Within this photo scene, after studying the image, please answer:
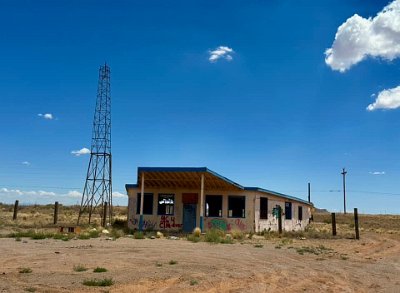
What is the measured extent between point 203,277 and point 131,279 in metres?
1.76

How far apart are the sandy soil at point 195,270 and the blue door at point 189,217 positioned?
39.6 feet

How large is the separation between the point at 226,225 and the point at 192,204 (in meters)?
2.65

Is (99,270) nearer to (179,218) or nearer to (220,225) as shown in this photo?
(220,225)

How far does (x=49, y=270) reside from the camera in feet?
37.6

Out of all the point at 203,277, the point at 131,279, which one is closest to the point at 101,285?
the point at 131,279

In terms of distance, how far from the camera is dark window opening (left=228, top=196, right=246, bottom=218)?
1155 inches

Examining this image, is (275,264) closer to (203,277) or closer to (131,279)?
(203,277)

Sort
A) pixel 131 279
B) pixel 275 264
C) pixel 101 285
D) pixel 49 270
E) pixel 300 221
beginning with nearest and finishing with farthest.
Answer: pixel 101 285 < pixel 131 279 < pixel 49 270 < pixel 275 264 < pixel 300 221

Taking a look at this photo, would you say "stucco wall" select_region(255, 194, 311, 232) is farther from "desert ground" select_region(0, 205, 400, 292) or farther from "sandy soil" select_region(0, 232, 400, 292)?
"sandy soil" select_region(0, 232, 400, 292)

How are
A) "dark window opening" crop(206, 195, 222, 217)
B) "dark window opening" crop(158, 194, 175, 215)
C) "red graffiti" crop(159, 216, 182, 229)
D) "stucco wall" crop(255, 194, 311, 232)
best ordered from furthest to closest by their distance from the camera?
"dark window opening" crop(158, 194, 175, 215), "red graffiti" crop(159, 216, 182, 229), "stucco wall" crop(255, 194, 311, 232), "dark window opening" crop(206, 195, 222, 217)

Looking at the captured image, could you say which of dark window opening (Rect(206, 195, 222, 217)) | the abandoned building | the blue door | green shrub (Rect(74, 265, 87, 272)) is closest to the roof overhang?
the abandoned building

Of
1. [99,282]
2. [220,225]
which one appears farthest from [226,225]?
[99,282]

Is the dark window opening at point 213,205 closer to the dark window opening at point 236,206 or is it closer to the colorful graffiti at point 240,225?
the dark window opening at point 236,206

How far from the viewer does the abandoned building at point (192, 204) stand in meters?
28.9
